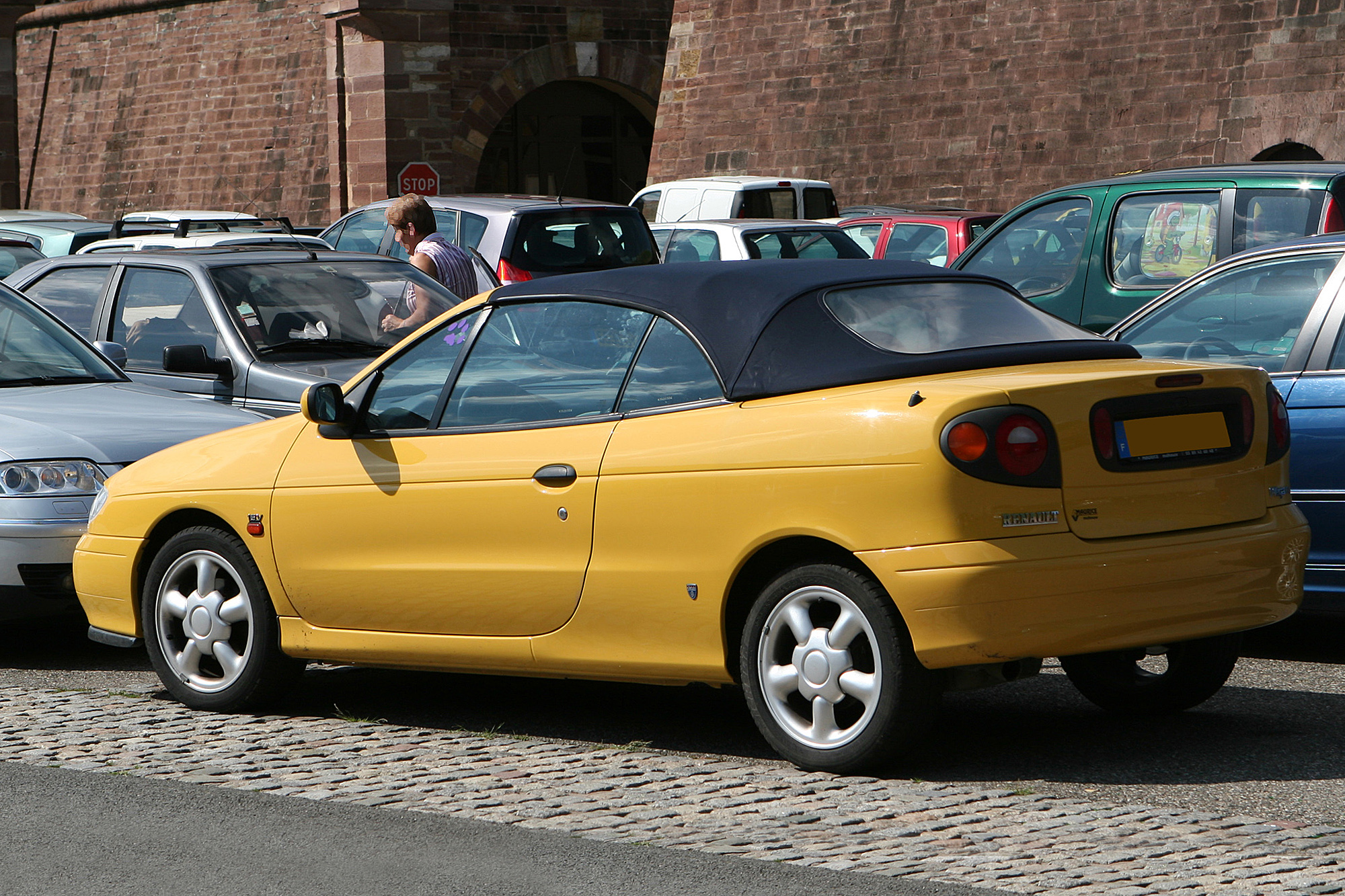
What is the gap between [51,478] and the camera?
283 inches

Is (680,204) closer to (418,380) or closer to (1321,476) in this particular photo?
(1321,476)

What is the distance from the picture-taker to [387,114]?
32.6 metres

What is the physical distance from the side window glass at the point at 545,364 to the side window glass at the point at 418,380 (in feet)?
0.28

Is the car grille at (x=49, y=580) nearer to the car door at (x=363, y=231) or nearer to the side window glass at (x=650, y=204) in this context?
the car door at (x=363, y=231)

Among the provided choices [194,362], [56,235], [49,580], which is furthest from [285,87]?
[49,580]

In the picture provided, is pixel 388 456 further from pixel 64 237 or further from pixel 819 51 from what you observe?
pixel 819 51

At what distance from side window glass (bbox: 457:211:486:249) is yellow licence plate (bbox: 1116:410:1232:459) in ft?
36.3

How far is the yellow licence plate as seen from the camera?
5.00 metres

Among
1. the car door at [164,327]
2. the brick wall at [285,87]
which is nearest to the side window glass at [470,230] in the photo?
the car door at [164,327]

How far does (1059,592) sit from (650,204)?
68.4 ft

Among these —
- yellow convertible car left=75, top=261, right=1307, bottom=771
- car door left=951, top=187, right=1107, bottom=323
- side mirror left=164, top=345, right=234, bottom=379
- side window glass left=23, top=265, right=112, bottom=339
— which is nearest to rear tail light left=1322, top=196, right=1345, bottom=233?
car door left=951, top=187, right=1107, bottom=323

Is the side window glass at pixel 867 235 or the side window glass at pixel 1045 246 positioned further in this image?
the side window glass at pixel 867 235

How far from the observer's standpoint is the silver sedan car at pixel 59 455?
7074mm

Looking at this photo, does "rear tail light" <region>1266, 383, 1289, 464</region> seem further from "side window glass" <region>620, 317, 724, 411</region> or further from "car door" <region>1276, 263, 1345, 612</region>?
"side window glass" <region>620, 317, 724, 411</region>
